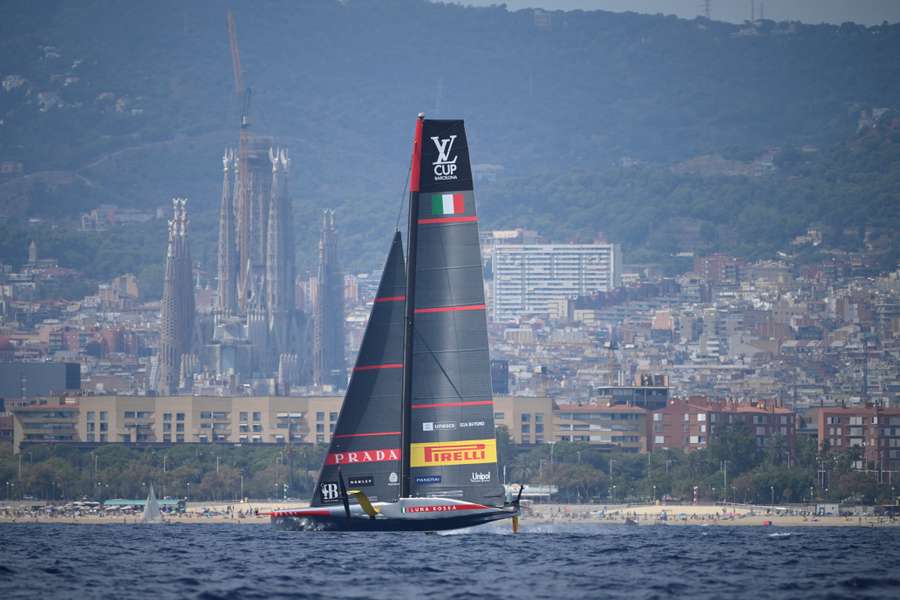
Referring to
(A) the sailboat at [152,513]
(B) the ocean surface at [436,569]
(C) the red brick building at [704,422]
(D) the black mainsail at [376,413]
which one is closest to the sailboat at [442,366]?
(D) the black mainsail at [376,413]

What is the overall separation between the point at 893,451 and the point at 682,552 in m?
98.8

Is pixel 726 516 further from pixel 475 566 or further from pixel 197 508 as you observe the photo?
pixel 475 566

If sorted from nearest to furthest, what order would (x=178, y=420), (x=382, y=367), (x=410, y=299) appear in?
(x=410, y=299) < (x=382, y=367) < (x=178, y=420)

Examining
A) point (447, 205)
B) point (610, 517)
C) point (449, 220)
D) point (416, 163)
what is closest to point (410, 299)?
point (449, 220)

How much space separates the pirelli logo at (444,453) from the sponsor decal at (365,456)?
978mm

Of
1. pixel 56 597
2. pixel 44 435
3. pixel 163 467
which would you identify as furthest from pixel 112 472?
pixel 56 597

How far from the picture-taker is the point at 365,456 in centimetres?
5025

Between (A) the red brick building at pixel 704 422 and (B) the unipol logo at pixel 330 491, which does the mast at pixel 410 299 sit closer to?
(B) the unipol logo at pixel 330 491

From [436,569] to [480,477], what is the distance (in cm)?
515

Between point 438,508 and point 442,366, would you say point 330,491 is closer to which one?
point 438,508

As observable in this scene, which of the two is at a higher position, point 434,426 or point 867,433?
point 867,433

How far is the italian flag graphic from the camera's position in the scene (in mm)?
48969

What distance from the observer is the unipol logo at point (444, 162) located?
1930 inches

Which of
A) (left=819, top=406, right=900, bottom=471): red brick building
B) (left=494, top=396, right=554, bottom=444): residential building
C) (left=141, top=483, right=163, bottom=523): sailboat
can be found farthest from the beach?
(left=494, top=396, right=554, bottom=444): residential building
